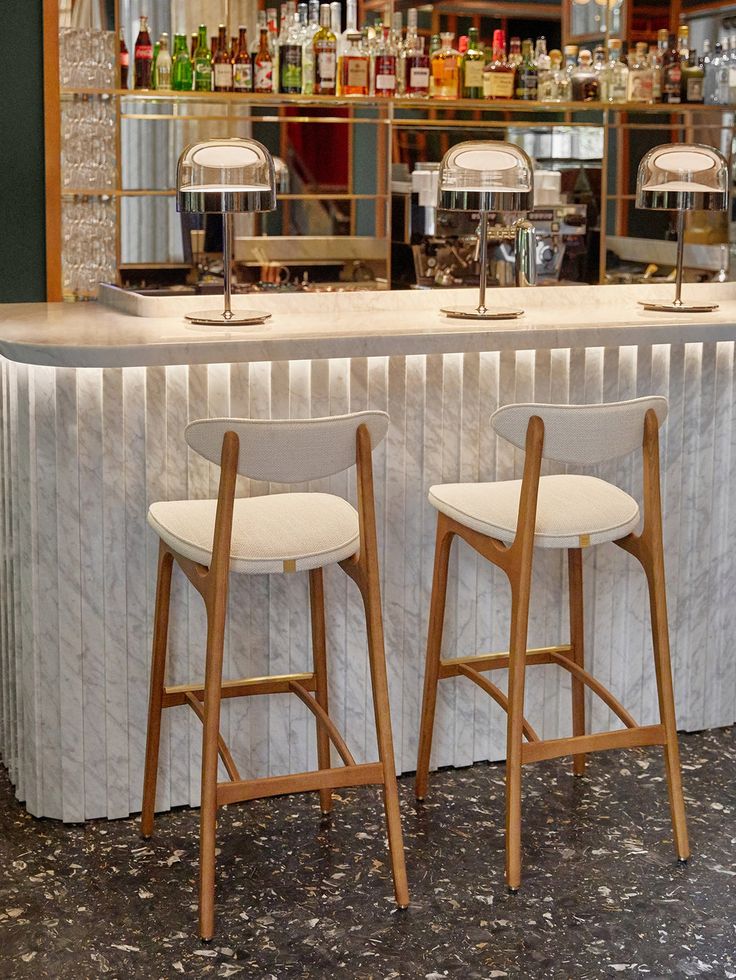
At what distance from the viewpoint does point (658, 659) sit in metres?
2.88

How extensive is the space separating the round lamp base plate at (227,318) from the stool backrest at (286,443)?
0.67m

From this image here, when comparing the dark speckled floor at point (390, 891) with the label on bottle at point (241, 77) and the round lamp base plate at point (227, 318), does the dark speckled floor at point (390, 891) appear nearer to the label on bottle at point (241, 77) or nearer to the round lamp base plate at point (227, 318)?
the round lamp base plate at point (227, 318)

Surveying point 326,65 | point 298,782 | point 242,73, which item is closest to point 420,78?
point 326,65

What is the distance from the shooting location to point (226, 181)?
3.15 meters

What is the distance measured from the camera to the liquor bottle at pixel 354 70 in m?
5.37

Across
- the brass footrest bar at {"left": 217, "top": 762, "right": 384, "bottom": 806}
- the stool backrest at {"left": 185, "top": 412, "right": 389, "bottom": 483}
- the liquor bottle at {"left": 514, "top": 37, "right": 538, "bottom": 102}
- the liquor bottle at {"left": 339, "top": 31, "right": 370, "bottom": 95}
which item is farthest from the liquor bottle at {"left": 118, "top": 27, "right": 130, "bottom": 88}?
the brass footrest bar at {"left": 217, "top": 762, "right": 384, "bottom": 806}

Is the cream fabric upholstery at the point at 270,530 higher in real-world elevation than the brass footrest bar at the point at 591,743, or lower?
higher

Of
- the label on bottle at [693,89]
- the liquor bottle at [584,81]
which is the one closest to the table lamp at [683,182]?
the liquor bottle at [584,81]

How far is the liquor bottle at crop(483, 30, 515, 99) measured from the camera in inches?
222

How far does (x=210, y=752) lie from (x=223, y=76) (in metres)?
3.42

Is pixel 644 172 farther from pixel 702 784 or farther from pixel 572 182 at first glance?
pixel 572 182

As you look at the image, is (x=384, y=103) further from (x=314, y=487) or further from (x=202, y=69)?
(x=314, y=487)

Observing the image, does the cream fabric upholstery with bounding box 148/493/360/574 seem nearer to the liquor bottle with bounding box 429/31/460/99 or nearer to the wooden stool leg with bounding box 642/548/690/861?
the wooden stool leg with bounding box 642/548/690/861

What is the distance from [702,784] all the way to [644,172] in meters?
1.59
